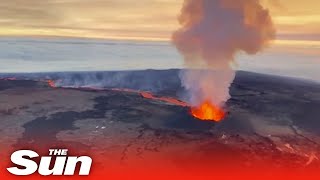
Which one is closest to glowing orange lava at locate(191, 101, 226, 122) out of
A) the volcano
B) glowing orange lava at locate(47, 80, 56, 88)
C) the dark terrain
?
the volcano

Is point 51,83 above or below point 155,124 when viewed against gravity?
above

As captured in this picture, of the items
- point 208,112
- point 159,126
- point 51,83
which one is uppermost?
point 208,112

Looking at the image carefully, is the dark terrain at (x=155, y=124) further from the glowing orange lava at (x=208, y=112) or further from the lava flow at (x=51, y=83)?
the lava flow at (x=51, y=83)

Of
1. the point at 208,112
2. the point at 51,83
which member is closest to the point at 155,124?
the point at 208,112

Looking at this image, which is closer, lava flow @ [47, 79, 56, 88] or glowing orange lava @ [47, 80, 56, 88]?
glowing orange lava @ [47, 80, 56, 88]

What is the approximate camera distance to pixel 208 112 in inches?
2185

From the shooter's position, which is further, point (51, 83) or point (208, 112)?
point (51, 83)

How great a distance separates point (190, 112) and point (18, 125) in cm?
2266

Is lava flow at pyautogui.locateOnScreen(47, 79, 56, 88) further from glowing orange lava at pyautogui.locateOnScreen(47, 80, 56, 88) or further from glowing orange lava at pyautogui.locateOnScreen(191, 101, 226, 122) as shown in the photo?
glowing orange lava at pyautogui.locateOnScreen(191, 101, 226, 122)

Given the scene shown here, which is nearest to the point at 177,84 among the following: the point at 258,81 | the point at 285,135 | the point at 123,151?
the point at 258,81

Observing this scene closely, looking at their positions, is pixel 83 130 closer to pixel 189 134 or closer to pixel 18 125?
pixel 18 125

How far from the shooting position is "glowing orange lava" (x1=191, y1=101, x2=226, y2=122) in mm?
54284

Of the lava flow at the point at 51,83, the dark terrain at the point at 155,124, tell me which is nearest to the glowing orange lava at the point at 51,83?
the lava flow at the point at 51,83

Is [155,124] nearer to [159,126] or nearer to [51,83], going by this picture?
[159,126]
